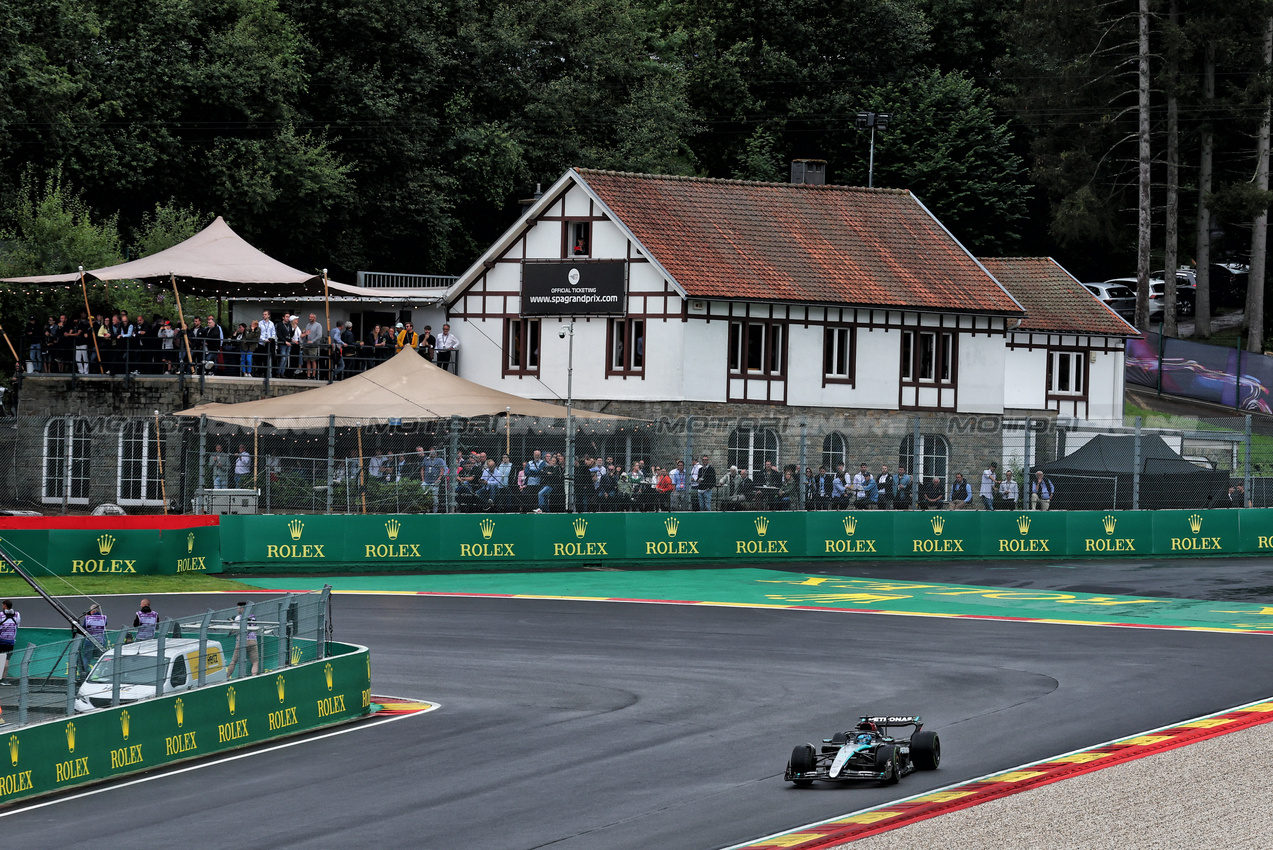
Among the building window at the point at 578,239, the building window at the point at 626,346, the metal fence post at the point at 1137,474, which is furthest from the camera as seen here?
the building window at the point at 578,239

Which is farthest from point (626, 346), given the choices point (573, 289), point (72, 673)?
point (72, 673)

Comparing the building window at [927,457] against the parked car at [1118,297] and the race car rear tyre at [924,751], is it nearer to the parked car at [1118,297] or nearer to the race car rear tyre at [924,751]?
the race car rear tyre at [924,751]

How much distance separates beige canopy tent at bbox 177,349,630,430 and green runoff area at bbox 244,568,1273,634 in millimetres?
3873

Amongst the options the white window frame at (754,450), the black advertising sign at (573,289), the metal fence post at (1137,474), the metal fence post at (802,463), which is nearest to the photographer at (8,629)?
the white window frame at (754,450)

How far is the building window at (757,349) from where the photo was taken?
4528cm

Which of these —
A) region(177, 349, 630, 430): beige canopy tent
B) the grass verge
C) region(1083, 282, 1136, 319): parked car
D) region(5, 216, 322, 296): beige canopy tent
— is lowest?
the grass verge

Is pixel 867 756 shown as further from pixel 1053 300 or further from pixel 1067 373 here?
pixel 1053 300

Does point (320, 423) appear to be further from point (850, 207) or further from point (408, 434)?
point (850, 207)

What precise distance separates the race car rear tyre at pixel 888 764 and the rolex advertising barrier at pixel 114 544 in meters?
18.2

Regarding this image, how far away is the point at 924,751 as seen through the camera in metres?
15.3

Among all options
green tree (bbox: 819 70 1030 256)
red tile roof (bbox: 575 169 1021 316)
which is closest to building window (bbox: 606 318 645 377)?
red tile roof (bbox: 575 169 1021 316)

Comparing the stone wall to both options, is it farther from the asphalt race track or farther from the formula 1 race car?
the formula 1 race car

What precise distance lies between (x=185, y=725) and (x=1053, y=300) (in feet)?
148

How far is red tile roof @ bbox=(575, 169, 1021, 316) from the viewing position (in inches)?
1788
